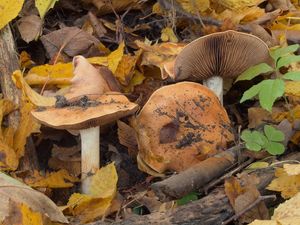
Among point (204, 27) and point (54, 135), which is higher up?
point (204, 27)

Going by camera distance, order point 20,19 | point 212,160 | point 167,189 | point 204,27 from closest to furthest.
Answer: point 167,189
point 212,160
point 204,27
point 20,19

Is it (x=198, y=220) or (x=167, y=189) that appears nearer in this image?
(x=198, y=220)

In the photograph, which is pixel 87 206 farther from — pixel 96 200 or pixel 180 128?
pixel 180 128

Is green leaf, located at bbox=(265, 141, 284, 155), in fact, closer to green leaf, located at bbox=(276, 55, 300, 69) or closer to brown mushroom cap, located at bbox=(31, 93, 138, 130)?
green leaf, located at bbox=(276, 55, 300, 69)

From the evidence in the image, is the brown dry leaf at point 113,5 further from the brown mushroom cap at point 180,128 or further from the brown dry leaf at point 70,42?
the brown mushroom cap at point 180,128

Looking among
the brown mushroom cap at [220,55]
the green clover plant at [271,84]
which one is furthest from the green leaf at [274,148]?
the brown mushroom cap at [220,55]

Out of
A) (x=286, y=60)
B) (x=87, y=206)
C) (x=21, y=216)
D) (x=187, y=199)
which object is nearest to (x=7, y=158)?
(x=87, y=206)

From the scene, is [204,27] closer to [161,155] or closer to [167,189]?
[161,155]

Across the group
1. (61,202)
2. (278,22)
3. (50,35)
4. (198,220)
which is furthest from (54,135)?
(278,22)
